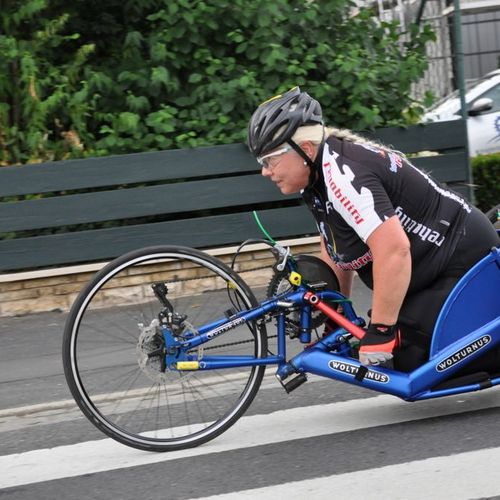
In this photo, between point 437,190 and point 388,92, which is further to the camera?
point 388,92

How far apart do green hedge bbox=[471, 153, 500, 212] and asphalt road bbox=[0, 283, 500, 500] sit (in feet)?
16.4

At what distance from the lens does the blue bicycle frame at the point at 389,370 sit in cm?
430

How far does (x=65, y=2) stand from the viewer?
29.1 feet

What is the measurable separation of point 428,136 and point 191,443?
4794 millimetres

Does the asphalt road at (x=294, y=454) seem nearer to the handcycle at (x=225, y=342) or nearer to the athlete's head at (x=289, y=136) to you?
the handcycle at (x=225, y=342)

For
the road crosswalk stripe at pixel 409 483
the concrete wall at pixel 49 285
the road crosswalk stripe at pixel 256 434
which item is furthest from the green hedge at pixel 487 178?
the road crosswalk stripe at pixel 409 483

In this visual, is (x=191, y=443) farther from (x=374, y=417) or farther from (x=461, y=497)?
(x=461, y=497)

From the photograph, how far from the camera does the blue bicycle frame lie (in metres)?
4.30

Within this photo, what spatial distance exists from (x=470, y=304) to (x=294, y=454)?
3.30ft

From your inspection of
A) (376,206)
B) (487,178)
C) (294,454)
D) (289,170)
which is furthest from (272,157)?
(487,178)

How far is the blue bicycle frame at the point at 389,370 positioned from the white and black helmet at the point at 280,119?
2.21 feet

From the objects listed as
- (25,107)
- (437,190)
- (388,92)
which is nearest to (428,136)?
(388,92)

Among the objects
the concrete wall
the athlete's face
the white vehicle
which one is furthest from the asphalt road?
the white vehicle

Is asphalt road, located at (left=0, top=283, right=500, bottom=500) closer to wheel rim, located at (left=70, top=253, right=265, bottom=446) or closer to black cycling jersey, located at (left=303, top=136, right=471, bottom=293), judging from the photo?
wheel rim, located at (left=70, top=253, right=265, bottom=446)
